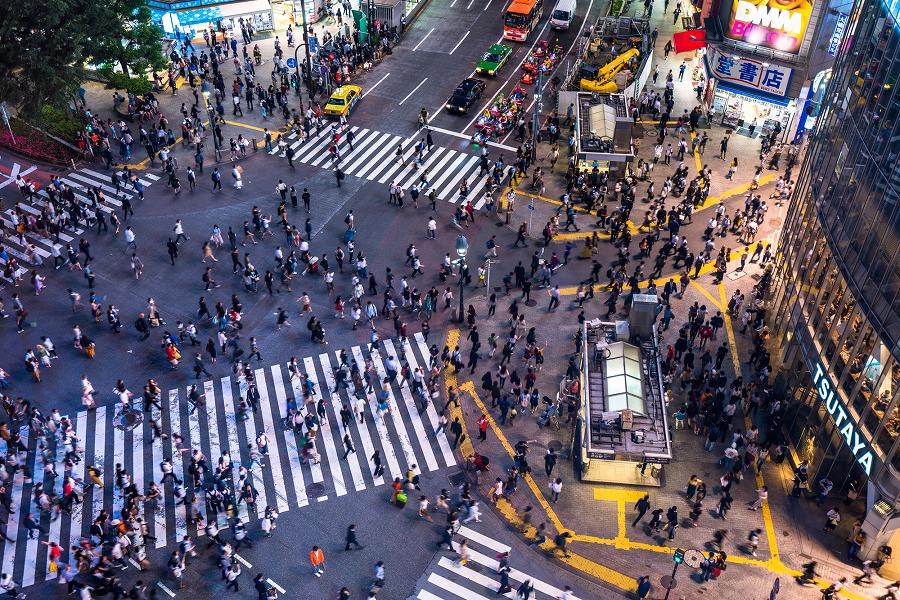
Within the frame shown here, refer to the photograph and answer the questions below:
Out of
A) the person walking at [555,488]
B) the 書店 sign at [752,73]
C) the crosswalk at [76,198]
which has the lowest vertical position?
the person walking at [555,488]

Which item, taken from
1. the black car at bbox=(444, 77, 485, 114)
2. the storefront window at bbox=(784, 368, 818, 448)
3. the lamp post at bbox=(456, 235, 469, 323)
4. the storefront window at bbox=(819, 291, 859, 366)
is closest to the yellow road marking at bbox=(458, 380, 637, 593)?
the lamp post at bbox=(456, 235, 469, 323)

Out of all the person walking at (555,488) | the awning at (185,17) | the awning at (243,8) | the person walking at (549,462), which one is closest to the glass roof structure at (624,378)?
the person walking at (549,462)

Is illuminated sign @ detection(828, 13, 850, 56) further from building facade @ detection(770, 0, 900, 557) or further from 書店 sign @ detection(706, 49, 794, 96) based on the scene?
building facade @ detection(770, 0, 900, 557)

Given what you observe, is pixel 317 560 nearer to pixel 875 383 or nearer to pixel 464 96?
pixel 875 383

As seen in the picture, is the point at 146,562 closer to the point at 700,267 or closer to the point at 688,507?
the point at 688,507

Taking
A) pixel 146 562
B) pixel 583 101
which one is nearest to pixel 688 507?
pixel 146 562

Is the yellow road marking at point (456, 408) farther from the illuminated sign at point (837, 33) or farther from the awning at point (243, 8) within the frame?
the awning at point (243, 8)
